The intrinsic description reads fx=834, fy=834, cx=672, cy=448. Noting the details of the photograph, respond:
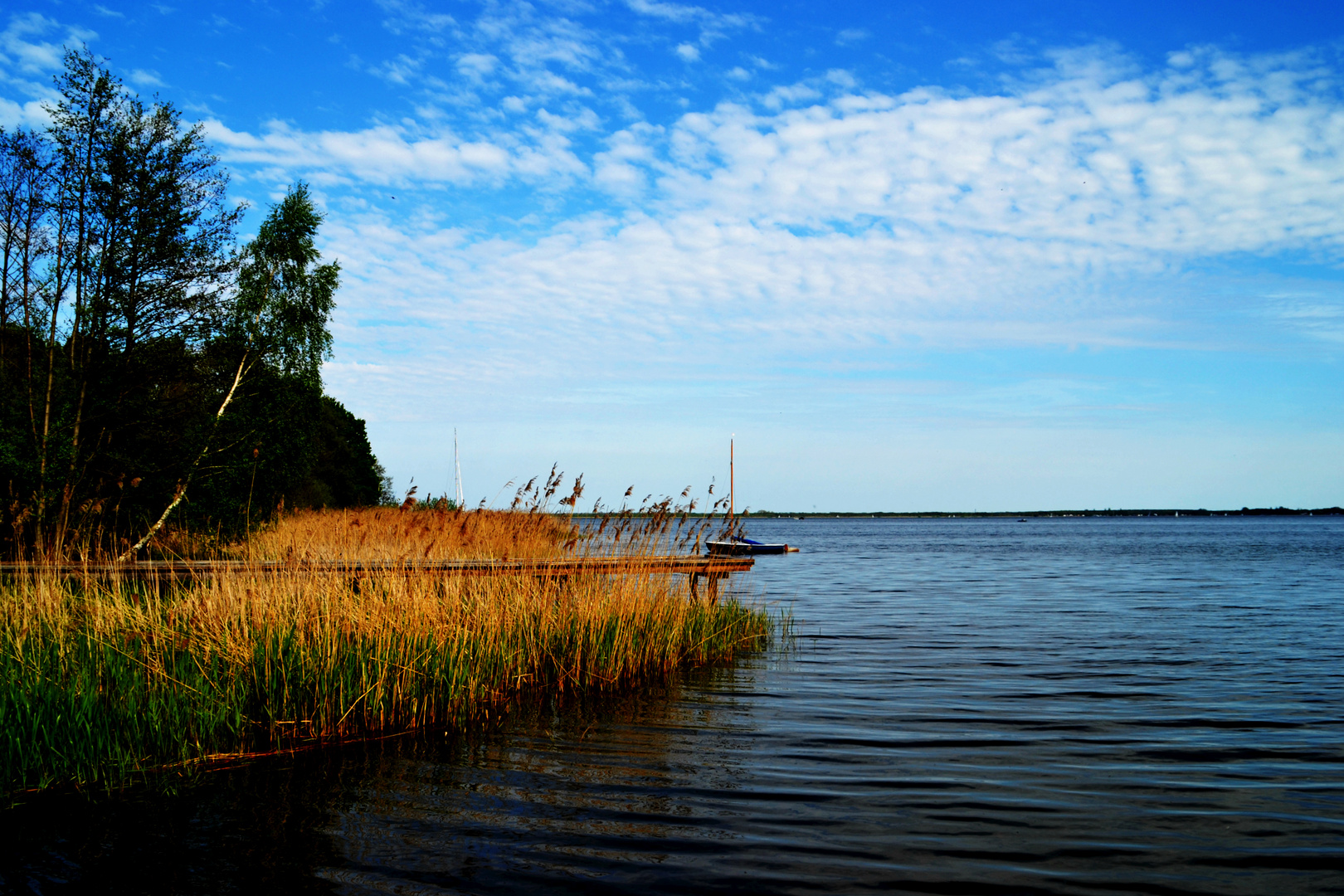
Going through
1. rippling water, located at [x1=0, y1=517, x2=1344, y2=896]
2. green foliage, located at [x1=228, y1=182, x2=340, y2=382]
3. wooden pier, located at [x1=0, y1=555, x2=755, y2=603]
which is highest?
green foliage, located at [x1=228, y1=182, x2=340, y2=382]

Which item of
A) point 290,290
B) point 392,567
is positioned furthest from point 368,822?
point 290,290

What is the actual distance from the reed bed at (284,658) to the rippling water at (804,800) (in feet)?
1.47

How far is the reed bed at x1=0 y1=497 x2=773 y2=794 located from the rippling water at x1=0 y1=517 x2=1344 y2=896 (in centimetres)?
45

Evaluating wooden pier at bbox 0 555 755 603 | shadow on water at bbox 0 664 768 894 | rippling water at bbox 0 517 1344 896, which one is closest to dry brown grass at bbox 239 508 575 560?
wooden pier at bbox 0 555 755 603

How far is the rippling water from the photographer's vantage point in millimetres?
4527

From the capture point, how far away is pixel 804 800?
581 centimetres

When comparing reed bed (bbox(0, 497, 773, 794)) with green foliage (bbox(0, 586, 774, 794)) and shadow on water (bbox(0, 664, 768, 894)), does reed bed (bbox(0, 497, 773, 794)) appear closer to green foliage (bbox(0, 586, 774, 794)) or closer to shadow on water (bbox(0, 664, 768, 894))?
green foliage (bbox(0, 586, 774, 794))

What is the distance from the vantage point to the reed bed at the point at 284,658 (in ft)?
19.0

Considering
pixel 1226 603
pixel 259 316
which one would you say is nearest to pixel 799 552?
pixel 1226 603

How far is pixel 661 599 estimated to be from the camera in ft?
36.1

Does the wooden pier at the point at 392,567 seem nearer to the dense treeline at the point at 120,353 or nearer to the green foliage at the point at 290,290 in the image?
the dense treeline at the point at 120,353

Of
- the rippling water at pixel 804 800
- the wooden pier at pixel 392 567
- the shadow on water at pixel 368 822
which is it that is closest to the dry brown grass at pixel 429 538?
the wooden pier at pixel 392 567

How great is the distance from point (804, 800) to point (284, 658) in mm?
4365

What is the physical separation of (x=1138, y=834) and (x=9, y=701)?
7392 mm
